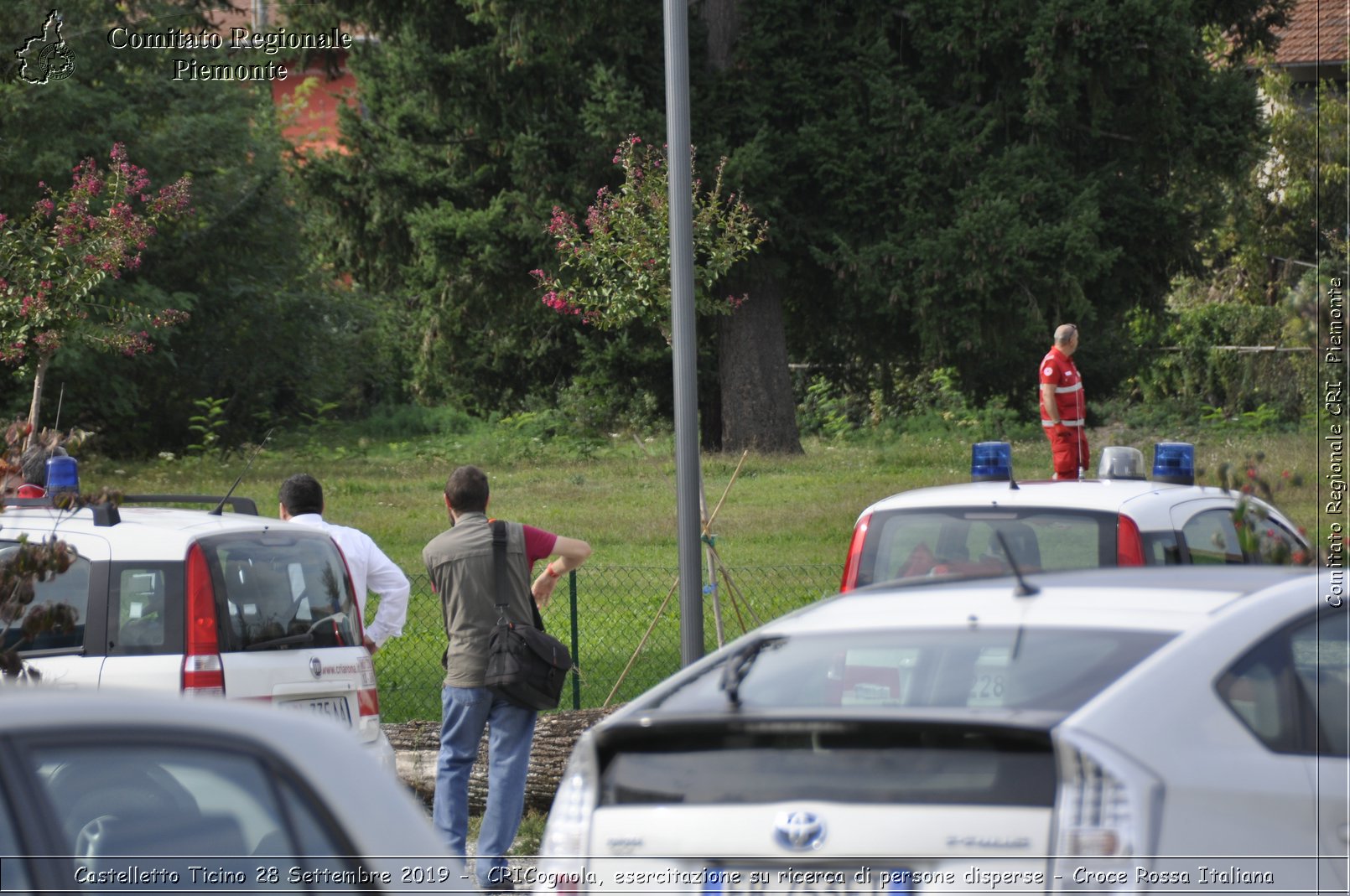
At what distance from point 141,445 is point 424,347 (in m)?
6.95

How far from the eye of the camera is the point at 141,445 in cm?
2953

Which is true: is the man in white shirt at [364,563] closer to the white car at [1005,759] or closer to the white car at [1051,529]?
the white car at [1051,529]

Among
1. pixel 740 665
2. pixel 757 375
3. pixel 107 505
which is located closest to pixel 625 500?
pixel 757 375

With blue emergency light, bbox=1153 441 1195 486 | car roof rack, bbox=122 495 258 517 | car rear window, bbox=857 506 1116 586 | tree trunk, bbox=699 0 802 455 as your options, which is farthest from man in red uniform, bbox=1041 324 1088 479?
tree trunk, bbox=699 0 802 455

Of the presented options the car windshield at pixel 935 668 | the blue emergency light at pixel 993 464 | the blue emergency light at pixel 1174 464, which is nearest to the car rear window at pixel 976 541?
the blue emergency light at pixel 993 464

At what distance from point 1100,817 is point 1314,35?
118ft

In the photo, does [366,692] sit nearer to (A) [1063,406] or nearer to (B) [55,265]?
(A) [1063,406]

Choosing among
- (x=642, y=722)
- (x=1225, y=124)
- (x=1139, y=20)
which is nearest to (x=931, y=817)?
(x=642, y=722)

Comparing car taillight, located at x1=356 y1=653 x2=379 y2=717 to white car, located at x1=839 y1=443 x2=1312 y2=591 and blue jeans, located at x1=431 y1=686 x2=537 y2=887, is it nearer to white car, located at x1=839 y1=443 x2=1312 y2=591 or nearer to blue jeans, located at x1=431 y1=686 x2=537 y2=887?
blue jeans, located at x1=431 y1=686 x2=537 y2=887

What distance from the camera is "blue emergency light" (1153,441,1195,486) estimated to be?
304 inches

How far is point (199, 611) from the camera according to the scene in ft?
21.3

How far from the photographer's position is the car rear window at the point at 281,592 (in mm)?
6660

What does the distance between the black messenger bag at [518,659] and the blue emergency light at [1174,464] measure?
3281 mm
